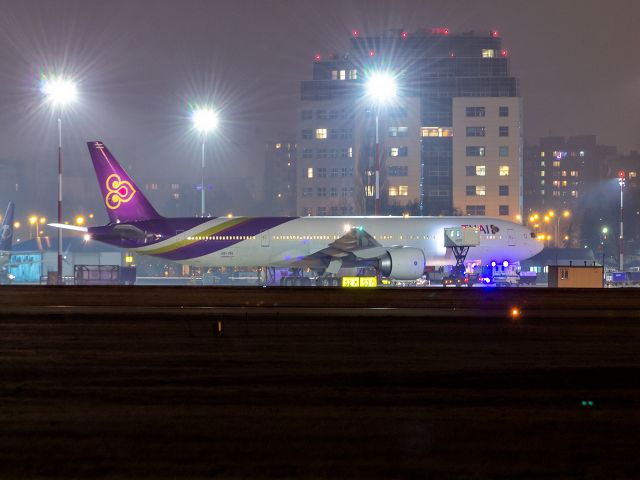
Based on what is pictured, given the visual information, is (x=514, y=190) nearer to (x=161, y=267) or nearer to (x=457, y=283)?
(x=161, y=267)

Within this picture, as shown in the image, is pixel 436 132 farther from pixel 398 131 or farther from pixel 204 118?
pixel 204 118

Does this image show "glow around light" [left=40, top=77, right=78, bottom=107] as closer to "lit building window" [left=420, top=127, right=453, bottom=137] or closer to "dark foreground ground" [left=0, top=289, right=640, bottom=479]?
"dark foreground ground" [left=0, top=289, right=640, bottom=479]

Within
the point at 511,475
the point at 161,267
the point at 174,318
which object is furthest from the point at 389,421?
the point at 161,267

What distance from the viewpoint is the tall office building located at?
13112cm

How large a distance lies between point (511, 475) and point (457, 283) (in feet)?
156

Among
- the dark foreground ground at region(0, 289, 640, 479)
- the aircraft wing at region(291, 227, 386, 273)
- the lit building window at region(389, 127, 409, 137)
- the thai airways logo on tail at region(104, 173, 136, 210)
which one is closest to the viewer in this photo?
the dark foreground ground at region(0, 289, 640, 479)

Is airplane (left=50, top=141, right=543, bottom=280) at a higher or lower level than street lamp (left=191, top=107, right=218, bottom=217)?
lower

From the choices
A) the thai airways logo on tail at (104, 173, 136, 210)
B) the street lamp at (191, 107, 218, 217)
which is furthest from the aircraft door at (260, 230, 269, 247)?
the street lamp at (191, 107, 218, 217)

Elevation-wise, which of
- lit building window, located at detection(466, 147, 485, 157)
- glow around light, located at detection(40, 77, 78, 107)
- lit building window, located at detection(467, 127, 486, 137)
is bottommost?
glow around light, located at detection(40, 77, 78, 107)

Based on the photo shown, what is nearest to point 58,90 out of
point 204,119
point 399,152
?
point 204,119

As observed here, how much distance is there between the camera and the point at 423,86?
14600 centimetres

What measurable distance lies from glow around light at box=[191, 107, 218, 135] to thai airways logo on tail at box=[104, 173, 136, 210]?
26.3m

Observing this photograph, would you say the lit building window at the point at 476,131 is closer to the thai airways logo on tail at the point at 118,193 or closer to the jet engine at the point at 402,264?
the jet engine at the point at 402,264

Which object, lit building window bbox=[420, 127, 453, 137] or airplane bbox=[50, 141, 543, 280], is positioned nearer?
airplane bbox=[50, 141, 543, 280]
